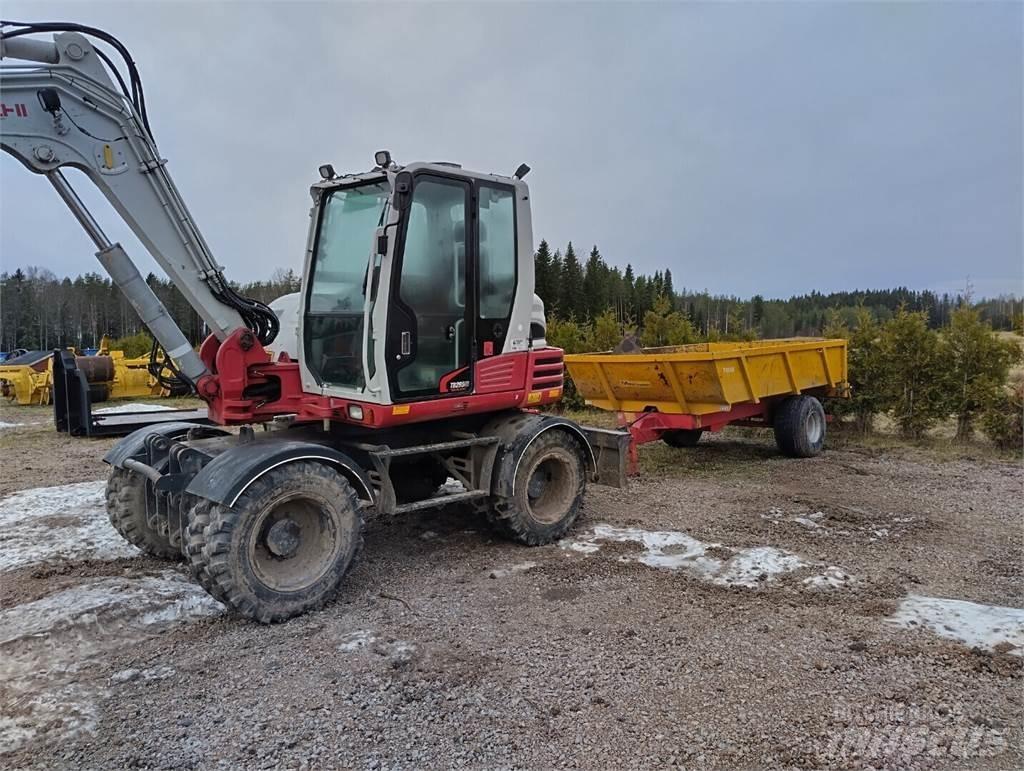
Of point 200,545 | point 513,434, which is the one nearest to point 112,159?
point 200,545

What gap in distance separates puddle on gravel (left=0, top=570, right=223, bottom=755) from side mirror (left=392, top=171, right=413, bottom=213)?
2.79 meters

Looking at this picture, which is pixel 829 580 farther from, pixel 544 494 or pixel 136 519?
pixel 136 519

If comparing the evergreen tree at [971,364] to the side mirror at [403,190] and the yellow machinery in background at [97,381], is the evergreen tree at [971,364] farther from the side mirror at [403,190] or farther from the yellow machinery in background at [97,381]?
the yellow machinery in background at [97,381]

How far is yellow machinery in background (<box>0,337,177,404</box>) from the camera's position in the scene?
52.6 ft

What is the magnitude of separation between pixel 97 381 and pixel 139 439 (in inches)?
488

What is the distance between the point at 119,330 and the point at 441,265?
4752 cm

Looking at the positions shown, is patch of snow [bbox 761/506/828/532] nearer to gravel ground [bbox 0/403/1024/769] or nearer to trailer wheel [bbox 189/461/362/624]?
gravel ground [bbox 0/403/1024/769]

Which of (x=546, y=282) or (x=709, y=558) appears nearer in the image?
(x=709, y=558)

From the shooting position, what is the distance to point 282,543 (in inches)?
176

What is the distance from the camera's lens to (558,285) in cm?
3588

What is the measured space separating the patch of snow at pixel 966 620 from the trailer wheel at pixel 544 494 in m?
2.49

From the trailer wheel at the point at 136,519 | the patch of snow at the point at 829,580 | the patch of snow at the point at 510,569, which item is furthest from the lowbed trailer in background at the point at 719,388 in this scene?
the trailer wheel at the point at 136,519

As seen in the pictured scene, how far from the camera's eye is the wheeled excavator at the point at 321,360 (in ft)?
14.3

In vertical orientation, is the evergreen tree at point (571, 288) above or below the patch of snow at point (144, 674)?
above
